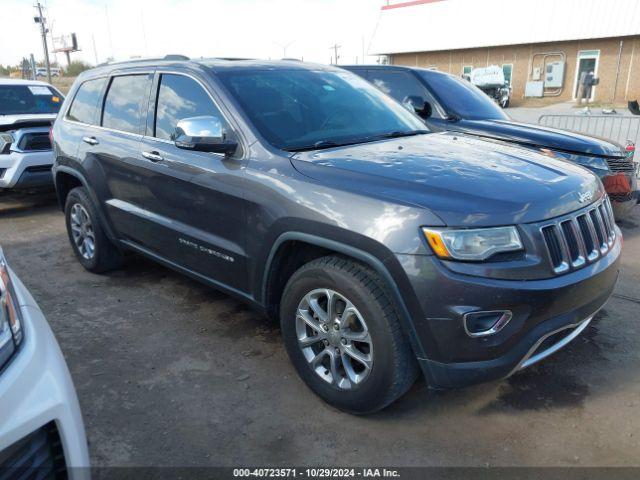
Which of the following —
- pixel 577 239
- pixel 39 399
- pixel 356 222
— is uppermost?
pixel 356 222

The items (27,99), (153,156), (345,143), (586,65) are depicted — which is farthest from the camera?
(586,65)

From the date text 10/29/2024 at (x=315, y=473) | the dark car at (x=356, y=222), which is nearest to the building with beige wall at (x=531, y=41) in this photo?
the dark car at (x=356, y=222)

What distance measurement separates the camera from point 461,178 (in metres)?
2.57

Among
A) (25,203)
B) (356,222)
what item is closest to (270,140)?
(356,222)

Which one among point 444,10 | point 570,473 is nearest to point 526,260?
point 570,473

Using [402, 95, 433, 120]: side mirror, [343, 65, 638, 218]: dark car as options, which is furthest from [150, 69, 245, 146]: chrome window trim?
[402, 95, 433, 120]: side mirror

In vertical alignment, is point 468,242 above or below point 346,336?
above

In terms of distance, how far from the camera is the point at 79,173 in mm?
4629

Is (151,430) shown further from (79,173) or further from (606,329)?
(606,329)

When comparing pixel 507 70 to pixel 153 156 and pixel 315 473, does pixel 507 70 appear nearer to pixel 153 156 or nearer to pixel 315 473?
pixel 153 156

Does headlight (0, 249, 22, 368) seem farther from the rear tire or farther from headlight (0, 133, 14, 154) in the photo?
headlight (0, 133, 14, 154)

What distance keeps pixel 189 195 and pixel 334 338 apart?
4.64ft

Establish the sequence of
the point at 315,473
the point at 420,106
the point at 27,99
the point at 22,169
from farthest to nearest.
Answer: the point at 27,99 < the point at 22,169 < the point at 420,106 < the point at 315,473

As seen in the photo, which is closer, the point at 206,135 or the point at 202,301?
the point at 206,135
